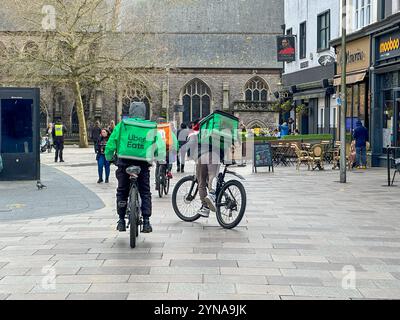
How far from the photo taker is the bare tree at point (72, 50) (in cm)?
3650

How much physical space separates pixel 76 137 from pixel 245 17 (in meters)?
20.6

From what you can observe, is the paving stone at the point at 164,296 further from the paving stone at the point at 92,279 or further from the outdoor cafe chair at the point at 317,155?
the outdoor cafe chair at the point at 317,155

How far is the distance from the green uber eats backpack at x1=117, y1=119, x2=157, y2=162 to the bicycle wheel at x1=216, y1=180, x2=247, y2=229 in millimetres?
1653

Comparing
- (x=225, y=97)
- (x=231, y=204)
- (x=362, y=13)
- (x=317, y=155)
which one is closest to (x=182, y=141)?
(x=317, y=155)

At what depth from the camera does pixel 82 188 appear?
16.2 metres

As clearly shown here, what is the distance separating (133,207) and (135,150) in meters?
0.79

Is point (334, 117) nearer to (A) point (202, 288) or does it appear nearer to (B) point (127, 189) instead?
(B) point (127, 189)

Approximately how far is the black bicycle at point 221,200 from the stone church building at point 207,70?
44264mm

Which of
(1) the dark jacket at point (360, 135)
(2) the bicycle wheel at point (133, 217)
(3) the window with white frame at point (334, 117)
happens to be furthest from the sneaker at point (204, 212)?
(3) the window with white frame at point (334, 117)

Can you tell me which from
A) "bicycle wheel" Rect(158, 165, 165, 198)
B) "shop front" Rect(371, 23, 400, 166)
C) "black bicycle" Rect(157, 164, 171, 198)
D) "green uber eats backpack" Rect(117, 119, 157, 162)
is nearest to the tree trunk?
"shop front" Rect(371, 23, 400, 166)

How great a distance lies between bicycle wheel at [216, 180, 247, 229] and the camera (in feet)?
31.5

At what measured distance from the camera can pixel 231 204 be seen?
31.8 feet
